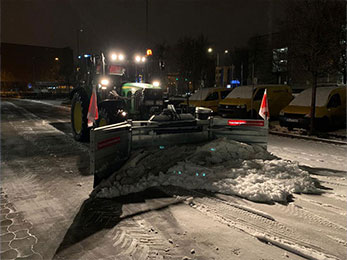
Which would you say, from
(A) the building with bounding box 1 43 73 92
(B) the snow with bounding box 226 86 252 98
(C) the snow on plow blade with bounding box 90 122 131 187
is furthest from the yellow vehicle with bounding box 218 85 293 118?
(A) the building with bounding box 1 43 73 92

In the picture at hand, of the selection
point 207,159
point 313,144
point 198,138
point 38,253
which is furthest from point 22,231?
point 313,144

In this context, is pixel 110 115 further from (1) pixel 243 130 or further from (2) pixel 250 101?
(2) pixel 250 101

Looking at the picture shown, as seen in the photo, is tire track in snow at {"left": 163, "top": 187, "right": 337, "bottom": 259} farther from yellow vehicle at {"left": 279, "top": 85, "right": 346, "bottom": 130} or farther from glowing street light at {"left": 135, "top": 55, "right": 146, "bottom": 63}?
yellow vehicle at {"left": 279, "top": 85, "right": 346, "bottom": 130}

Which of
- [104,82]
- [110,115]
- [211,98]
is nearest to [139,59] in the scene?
[104,82]

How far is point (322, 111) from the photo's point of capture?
40.4 ft

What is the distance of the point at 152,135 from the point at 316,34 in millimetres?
8399

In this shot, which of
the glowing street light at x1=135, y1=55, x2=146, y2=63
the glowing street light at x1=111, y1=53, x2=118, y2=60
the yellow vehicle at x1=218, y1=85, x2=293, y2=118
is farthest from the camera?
the yellow vehicle at x1=218, y1=85, x2=293, y2=118

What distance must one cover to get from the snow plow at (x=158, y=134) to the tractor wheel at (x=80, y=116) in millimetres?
3378

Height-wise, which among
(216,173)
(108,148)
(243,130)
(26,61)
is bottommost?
(216,173)

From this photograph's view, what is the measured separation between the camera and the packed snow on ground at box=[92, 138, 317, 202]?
17.2 feet

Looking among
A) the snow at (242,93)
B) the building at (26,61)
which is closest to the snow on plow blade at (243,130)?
the snow at (242,93)

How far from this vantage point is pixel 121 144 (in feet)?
20.6

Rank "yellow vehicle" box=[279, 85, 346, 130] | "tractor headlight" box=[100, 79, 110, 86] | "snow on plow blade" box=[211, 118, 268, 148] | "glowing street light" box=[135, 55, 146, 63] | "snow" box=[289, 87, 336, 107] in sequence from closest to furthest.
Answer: "snow on plow blade" box=[211, 118, 268, 148] < "tractor headlight" box=[100, 79, 110, 86] < "glowing street light" box=[135, 55, 146, 63] < "yellow vehicle" box=[279, 85, 346, 130] < "snow" box=[289, 87, 336, 107]

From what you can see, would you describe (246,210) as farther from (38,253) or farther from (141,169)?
(38,253)
